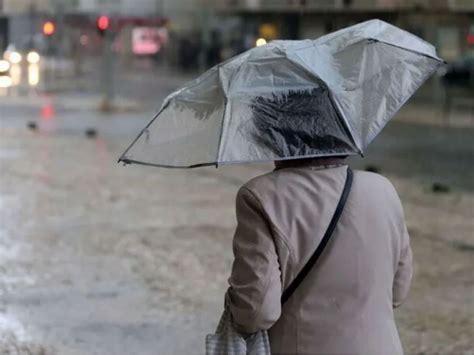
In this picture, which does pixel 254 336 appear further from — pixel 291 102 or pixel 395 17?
pixel 395 17

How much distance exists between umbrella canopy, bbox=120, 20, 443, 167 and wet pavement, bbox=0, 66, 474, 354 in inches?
123

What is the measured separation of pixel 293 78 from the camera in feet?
9.55

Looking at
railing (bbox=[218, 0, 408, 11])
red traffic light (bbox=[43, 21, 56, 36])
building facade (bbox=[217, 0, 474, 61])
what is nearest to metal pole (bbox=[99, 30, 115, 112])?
building facade (bbox=[217, 0, 474, 61])

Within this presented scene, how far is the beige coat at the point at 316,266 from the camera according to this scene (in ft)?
8.96

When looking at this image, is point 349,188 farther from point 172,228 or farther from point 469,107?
point 469,107

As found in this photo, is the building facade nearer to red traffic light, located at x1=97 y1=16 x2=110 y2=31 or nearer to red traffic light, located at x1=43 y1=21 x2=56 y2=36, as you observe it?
red traffic light, located at x1=97 y1=16 x2=110 y2=31

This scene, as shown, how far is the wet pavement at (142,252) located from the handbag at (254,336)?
314 cm

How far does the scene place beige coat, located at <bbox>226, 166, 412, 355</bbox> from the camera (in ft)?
8.96

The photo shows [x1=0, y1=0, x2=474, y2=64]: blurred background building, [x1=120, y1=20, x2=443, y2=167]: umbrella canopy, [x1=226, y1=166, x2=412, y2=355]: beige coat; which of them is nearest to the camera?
[x1=226, y1=166, x2=412, y2=355]: beige coat

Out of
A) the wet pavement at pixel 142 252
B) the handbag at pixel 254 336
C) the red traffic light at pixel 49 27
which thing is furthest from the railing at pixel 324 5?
the handbag at pixel 254 336

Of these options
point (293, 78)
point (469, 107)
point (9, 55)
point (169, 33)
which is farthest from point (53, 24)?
point (293, 78)

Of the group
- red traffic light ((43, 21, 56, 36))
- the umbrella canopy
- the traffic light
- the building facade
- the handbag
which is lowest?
red traffic light ((43, 21, 56, 36))

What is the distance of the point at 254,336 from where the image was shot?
2.82m

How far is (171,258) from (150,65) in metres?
38.9
